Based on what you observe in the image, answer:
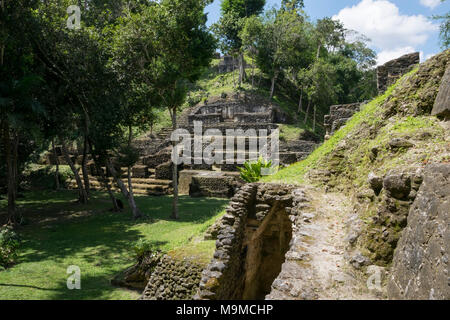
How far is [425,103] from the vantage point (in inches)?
205

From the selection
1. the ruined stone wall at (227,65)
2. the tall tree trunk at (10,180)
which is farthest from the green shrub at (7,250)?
the ruined stone wall at (227,65)

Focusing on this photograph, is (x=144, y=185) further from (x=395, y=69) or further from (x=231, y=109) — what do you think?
(x=395, y=69)

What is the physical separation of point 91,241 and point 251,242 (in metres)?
6.51

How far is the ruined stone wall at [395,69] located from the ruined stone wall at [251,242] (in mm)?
5325

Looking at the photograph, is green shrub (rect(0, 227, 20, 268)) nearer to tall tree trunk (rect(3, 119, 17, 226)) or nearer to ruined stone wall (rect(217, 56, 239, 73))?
tall tree trunk (rect(3, 119, 17, 226))

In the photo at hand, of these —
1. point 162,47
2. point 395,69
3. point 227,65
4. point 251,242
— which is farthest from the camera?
point 227,65

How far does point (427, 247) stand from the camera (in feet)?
8.96

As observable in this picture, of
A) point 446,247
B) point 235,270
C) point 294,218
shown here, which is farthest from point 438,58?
point 235,270

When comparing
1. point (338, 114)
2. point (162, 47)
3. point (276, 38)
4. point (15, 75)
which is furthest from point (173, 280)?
point (276, 38)

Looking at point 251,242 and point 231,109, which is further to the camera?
point 231,109

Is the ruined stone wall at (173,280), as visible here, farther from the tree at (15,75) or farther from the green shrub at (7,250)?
the tree at (15,75)

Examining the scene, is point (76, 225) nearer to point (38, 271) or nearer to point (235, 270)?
point (38, 271)
